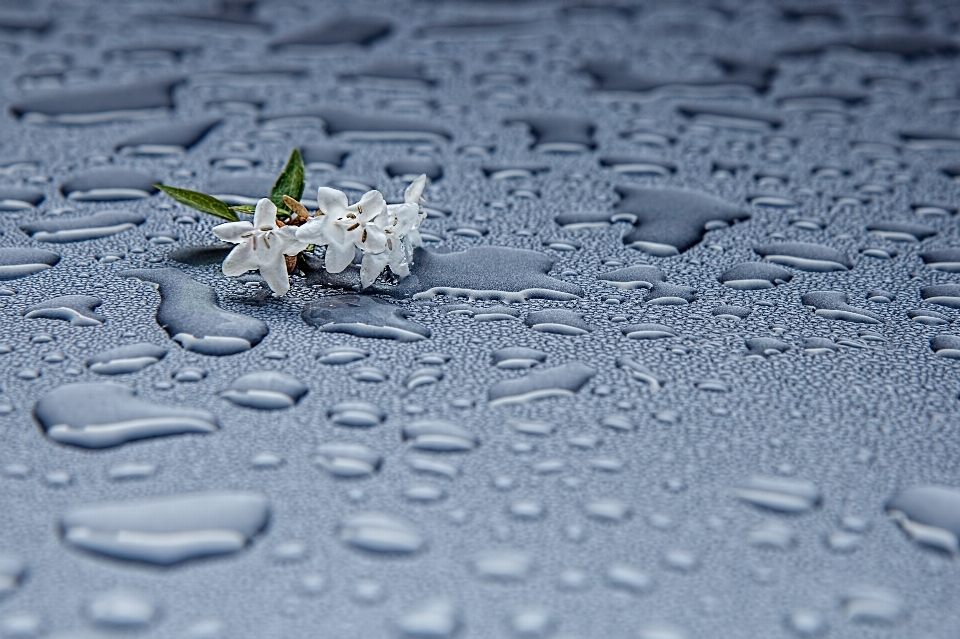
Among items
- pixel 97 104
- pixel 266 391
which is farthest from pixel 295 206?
pixel 97 104

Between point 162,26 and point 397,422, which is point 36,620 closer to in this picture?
point 397,422

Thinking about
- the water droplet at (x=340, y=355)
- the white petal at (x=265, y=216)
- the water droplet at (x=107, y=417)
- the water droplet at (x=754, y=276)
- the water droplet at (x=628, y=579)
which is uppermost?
the white petal at (x=265, y=216)

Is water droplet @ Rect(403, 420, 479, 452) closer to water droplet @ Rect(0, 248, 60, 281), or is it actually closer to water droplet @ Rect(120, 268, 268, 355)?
water droplet @ Rect(120, 268, 268, 355)

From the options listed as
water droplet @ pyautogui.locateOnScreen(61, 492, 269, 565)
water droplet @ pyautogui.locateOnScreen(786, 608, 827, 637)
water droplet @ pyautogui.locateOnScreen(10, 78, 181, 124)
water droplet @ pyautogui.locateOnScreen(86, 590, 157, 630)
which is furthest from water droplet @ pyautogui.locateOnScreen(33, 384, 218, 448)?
water droplet @ pyautogui.locateOnScreen(10, 78, 181, 124)

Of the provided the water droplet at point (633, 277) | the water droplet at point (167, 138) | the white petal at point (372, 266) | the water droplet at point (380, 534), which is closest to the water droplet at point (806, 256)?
the water droplet at point (633, 277)

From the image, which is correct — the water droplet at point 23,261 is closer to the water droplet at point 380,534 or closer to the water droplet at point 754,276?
the water droplet at point 380,534

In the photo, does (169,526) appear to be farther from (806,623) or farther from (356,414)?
(806,623)
